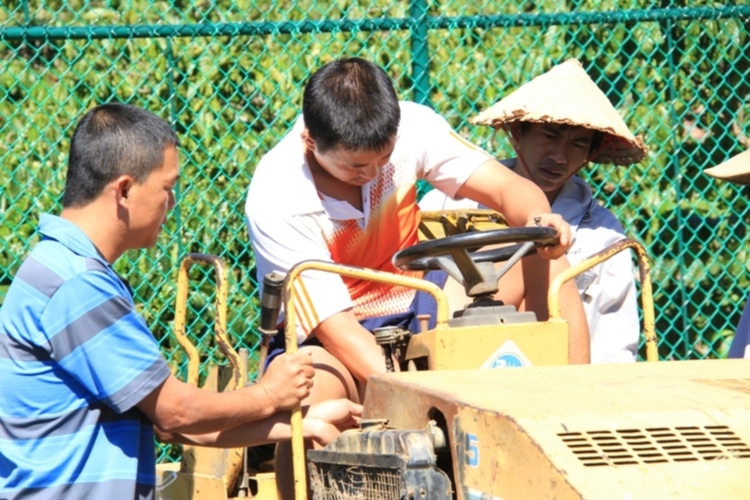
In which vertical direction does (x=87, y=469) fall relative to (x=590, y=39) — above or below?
below

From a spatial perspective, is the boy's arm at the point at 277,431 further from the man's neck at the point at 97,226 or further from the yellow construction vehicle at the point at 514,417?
the man's neck at the point at 97,226

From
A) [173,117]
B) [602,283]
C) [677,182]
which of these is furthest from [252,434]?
[677,182]

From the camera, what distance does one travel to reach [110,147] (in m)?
2.66

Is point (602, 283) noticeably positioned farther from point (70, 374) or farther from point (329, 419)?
point (70, 374)

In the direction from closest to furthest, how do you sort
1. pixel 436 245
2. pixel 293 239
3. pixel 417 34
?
pixel 436 245 < pixel 293 239 < pixel 417 34

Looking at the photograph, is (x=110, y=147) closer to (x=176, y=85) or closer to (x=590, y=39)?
(x=176, y=85)

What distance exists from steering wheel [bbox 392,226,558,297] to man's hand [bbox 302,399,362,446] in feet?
1.31

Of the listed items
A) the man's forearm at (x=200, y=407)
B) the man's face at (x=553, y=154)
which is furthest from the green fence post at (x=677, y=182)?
the man's forearm at (x=200, y=407)

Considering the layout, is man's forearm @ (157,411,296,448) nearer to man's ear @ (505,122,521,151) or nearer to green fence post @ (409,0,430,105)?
man's ear @ (505,122,521,151)

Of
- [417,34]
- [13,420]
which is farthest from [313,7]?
[13,420]

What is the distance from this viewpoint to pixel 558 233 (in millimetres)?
3074

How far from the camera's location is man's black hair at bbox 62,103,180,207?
2650 mm

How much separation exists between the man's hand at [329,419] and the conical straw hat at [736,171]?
1811mm

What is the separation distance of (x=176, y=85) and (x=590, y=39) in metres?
2.09
